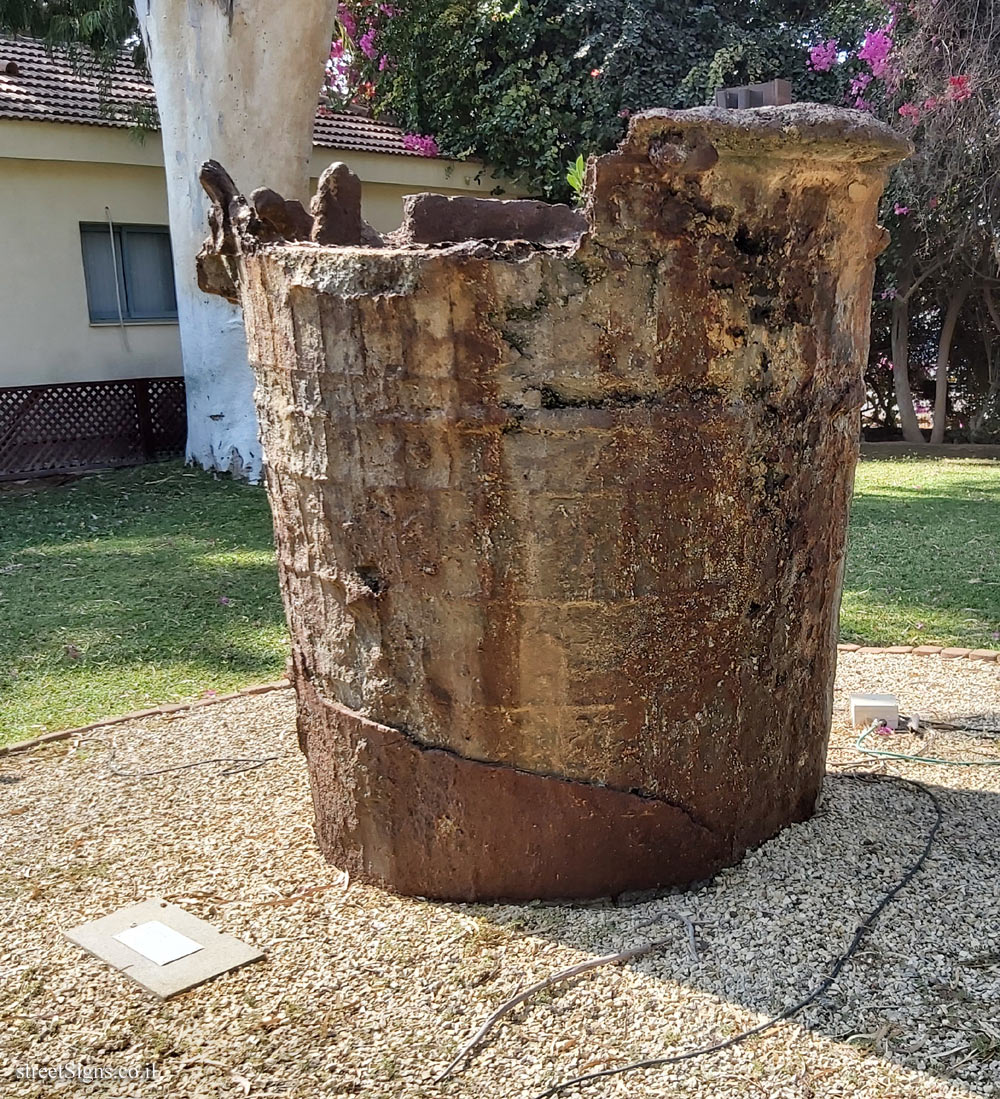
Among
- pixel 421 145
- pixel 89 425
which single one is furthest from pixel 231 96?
pixel 421 145

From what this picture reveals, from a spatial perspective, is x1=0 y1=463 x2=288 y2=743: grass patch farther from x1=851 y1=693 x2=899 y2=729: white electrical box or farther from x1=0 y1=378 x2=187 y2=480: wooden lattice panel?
x1=851 y1=693 x2=899 y2=729: white electrical box

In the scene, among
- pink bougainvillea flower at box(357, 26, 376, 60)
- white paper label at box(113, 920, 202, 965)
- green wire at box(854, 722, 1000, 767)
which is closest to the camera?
white paper label at box(113, 920, 202, 965)

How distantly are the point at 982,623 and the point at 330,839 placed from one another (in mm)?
3908

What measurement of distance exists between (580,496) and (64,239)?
33.8 feet

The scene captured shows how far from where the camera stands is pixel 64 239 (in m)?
11.3

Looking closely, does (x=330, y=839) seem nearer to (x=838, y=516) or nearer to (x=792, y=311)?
(x=838, y=516)

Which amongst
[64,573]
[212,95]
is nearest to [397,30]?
[212,95]

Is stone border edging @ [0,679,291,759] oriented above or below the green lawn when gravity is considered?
above

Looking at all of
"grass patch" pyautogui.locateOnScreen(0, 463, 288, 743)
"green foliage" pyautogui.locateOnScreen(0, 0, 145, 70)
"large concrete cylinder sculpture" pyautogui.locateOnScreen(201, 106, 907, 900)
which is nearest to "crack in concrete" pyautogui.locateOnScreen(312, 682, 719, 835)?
"large concrete cylinder sculpture" pyautogui.locateOnScreen(201, 106, 907, 900)

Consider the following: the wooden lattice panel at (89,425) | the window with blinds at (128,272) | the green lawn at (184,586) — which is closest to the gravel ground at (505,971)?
the green lawn at (184,586)

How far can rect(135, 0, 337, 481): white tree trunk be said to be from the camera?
8.74m

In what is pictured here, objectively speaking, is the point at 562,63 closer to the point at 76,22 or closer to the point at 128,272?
the point at 76,22

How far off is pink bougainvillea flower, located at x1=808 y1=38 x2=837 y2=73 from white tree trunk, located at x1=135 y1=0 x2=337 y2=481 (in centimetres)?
602

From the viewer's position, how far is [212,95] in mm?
8906
